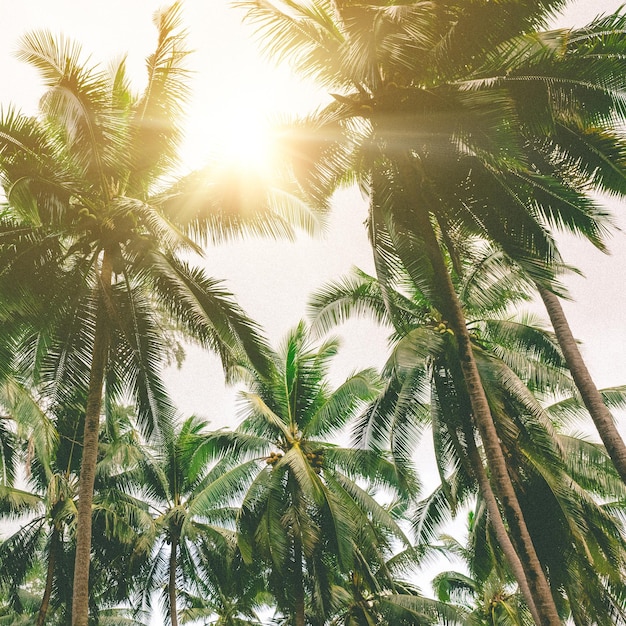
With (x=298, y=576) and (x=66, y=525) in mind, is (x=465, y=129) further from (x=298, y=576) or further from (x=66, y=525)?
(x=66, y=525)

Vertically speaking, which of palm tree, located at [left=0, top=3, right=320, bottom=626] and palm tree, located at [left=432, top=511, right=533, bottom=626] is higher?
palm tree, located at [left=0, top=3, right=320, bottom=626]

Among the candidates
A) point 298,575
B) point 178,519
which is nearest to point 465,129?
point 298,575

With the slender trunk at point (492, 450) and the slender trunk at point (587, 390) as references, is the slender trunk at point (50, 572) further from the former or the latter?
the slender trunk at point (587, 390)

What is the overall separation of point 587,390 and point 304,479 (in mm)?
6003

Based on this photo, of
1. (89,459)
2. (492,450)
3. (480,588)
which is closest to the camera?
(492,450)

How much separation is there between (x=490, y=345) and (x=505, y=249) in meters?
4.87

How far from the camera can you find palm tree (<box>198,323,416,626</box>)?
12250 mm

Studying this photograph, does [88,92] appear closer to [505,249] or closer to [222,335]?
[222,335]

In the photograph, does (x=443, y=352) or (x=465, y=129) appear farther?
(x=443, y=352)

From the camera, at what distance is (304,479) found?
39.0 feet

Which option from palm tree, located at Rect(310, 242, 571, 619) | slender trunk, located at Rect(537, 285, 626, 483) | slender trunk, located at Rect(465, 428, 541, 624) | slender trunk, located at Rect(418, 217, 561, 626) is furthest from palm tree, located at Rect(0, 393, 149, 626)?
slender trunk, located at Rect(537, 285, 626, 483)

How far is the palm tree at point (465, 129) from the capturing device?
23.5 ft

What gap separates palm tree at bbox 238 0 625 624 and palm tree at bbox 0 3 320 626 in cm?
148

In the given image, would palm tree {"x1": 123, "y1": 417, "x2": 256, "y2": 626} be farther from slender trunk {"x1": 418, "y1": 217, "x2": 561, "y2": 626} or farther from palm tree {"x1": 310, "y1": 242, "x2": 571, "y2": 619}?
slender trunk {"x1": 418, "y1": 217, "x2": 561, "y2": 626}
